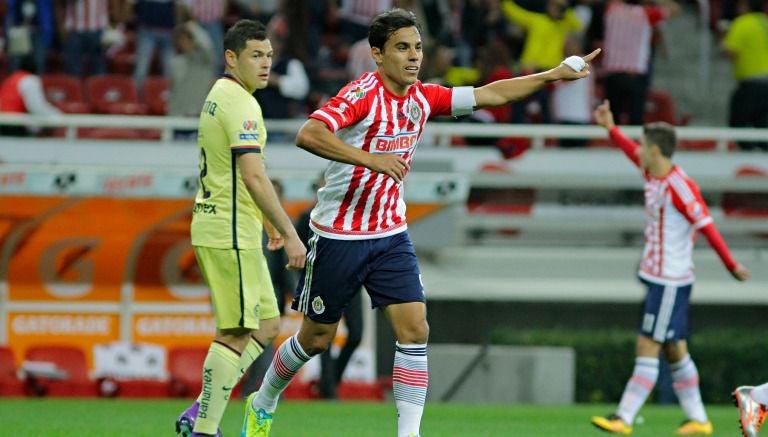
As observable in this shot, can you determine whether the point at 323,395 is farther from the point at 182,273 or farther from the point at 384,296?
the point at 384,296

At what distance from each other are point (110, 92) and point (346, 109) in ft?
35.9

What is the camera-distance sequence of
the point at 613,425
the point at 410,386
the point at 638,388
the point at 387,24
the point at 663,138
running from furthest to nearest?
the point at 663,138 → the point at 638,388 → the point at 613,425 → the point at 387,24 → the point at 410,386

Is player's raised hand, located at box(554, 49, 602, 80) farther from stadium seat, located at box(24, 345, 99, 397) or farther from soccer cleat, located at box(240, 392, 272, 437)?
stadium seat, located at box(24, 345, 99, 397)

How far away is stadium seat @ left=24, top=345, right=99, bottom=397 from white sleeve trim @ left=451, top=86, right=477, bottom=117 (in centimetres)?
759

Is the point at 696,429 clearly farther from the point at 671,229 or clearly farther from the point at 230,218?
the point at 230,218

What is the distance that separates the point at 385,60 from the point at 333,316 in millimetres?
1463

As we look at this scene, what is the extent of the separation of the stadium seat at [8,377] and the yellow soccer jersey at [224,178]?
661 cm

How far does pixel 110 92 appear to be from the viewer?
1845cm

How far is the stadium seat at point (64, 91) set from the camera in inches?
720

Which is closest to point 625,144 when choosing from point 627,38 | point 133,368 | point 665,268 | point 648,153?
point 648,153

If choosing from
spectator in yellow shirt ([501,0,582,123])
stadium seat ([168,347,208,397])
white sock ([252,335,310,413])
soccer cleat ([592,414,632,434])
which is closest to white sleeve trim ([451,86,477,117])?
white sock ([252,335,310,413])

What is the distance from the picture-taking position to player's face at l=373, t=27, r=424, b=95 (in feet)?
26.7

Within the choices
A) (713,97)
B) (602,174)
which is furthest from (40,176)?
(713,97)

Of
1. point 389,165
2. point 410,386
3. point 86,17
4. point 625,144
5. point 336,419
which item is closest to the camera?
point 389,165
